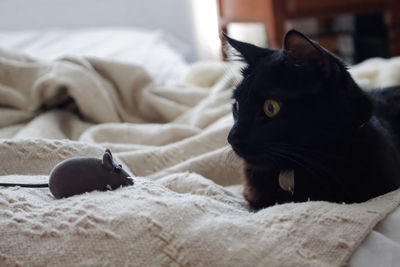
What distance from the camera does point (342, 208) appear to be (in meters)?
0.60

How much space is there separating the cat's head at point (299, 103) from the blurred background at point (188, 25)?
43.6 inches

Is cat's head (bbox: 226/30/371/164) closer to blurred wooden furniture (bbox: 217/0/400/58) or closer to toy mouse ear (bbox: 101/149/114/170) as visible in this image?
toy mouse ear (bbox: 101/149/114/170)

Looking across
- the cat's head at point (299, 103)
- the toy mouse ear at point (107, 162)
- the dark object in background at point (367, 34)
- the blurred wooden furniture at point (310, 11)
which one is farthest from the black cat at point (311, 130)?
the dark object in background at point (367, 34)

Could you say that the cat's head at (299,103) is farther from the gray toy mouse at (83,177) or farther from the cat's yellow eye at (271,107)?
the gray toy mouse at (83,177)

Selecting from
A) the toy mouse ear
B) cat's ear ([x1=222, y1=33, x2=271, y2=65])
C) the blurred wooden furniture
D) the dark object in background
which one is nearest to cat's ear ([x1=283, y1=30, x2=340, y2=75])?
cat's ear ([x1=222, y1=33, x2=271, y2=65])

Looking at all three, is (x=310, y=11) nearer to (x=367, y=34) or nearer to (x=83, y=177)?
(x=367, y=34)

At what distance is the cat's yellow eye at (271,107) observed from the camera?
752 mm

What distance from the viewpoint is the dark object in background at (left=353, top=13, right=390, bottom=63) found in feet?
8.22

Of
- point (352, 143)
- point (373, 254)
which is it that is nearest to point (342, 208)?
point (373, 254)

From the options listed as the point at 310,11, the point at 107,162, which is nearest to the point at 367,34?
the point at 310,11

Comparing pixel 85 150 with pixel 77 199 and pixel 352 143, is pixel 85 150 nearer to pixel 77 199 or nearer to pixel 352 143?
pixel 77 199

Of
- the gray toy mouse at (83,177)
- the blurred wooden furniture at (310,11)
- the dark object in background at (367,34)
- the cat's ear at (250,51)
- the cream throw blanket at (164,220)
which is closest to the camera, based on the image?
the cream throw blanket at (164,220)

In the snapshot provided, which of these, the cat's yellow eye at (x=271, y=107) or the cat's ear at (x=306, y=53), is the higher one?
the cat's ear at (x=306, y=53)

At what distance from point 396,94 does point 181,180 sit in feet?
2.09
